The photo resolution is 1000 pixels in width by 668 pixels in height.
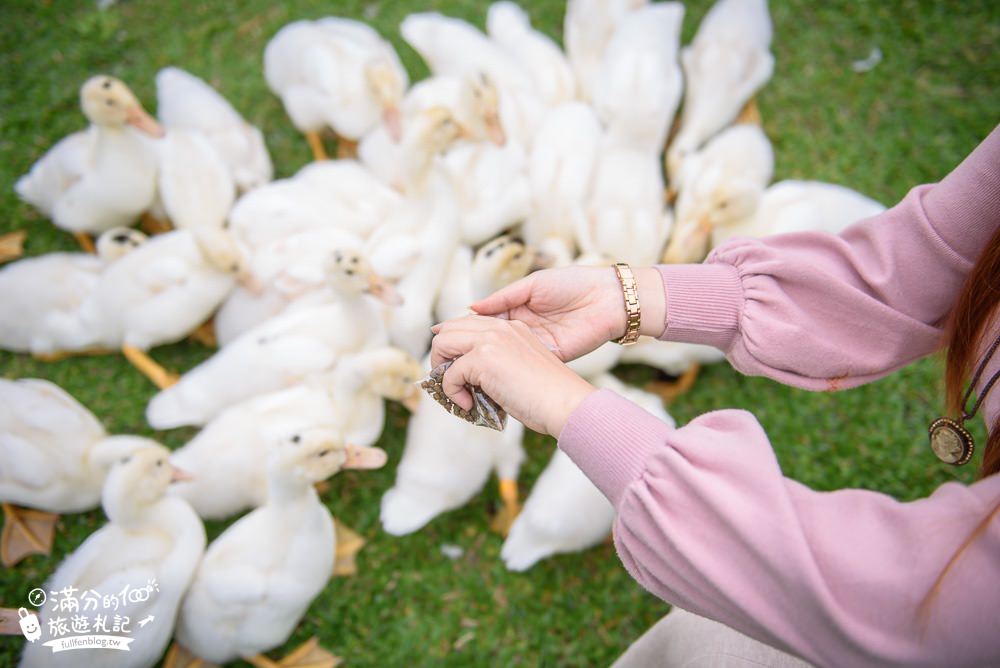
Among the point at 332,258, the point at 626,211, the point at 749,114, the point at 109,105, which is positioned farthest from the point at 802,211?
the point at 109,105

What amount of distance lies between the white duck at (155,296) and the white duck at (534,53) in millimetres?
1808

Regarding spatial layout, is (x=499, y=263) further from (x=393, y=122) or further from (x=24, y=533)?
(x=24, y=533)

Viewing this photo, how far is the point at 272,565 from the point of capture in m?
2.10

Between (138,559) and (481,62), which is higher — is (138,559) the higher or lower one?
the lower one

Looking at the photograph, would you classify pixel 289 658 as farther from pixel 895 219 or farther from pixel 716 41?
pixel 716 41

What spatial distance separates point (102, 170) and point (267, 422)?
4.81 ft

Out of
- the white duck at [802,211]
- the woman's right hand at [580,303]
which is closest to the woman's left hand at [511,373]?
the woman's right hand at [580,303]

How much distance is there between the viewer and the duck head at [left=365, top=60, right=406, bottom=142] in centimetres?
307

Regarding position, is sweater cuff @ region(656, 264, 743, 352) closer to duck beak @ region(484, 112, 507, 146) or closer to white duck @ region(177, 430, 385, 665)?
white duck @ region(177, 430, 385, 665)

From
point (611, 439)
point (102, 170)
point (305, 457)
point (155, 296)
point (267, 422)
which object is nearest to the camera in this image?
point (611, 439)

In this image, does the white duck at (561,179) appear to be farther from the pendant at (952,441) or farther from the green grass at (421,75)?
the pendant at (952,441)

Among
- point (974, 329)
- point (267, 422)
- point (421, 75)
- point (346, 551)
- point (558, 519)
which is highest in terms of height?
point (974, 329)

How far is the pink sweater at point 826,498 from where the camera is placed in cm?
94

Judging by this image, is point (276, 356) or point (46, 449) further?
point (276, 356)
